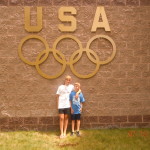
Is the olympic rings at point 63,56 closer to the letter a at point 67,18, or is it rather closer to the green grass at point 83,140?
the letter a at point 67,18

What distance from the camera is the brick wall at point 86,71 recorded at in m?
4.78

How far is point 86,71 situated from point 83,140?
1.49 metres

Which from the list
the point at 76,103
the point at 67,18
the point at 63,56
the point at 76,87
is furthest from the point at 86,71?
the point at 67,18

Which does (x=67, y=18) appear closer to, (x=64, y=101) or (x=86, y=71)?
(x=86, y=71)

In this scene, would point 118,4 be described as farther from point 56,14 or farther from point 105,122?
point 105,122

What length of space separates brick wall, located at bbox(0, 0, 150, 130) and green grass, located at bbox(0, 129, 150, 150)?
24 cm

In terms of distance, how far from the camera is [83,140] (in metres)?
4.30

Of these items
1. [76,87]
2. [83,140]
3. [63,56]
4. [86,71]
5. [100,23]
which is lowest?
[83,140]

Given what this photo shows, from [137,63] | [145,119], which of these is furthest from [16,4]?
[145,119]

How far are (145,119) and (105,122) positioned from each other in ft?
3.05

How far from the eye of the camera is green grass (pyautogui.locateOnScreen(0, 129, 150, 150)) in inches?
156

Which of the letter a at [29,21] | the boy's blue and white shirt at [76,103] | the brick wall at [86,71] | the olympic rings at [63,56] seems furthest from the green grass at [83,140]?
the letter a at [29,21]

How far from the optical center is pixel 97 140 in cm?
431

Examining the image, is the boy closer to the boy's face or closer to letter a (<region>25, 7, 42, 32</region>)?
the boy's face
